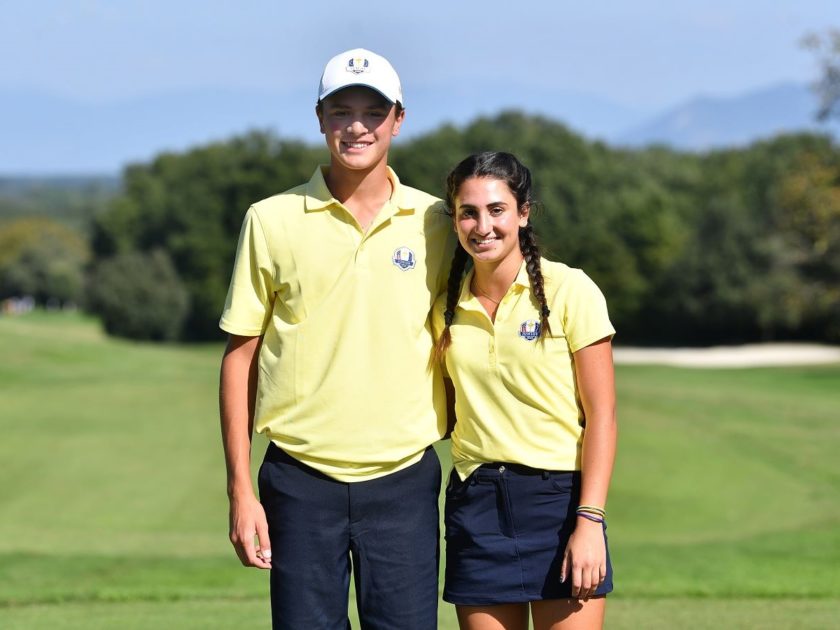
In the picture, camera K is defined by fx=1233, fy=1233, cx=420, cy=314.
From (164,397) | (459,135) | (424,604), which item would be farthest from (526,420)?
(459,135)

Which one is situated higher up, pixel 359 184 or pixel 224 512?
pixel 359 184

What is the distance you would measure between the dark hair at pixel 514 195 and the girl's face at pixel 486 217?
19 mm

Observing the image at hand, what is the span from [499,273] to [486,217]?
0.53ft

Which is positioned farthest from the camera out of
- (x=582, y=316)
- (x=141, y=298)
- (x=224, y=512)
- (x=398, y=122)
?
(x=141, y=298)

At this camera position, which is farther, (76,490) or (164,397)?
(164,397)

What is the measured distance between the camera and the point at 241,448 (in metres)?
3.23

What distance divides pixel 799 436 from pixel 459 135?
43.4 m

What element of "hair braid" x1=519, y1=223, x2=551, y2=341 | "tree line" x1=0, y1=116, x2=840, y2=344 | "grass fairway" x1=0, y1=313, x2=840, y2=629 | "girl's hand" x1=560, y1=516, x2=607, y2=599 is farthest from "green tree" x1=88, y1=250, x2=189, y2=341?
"girl's hand" x1=560, y1=516, x2=607, y2=599

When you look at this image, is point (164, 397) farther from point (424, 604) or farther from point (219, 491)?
point (424, 604)

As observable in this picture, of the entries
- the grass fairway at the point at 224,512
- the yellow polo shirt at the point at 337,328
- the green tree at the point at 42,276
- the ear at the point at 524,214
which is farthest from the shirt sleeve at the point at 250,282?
the green tree at the point at 42,276

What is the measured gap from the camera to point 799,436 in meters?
12.2

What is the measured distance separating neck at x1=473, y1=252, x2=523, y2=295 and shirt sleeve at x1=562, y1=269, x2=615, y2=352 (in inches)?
5.8

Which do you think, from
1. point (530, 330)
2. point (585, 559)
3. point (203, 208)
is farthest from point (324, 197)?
point (203, 208)

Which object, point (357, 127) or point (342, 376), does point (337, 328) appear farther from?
point (357, 127)
